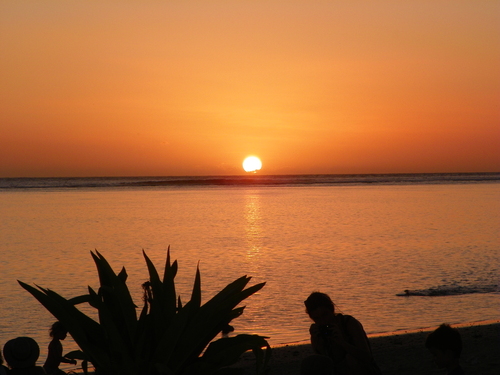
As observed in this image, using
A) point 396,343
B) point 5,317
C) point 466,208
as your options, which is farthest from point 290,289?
point 466,208

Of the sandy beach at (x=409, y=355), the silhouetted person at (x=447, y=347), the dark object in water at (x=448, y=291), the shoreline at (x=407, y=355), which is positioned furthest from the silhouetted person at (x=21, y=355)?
the dark object in water at (x=448, y=291)

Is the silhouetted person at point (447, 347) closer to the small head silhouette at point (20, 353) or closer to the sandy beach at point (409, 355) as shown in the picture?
the small head silhouette at point (20, 353)

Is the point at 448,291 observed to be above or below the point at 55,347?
below

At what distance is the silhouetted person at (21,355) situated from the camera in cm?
385

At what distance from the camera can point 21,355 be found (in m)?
3.85

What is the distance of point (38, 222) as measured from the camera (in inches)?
1098

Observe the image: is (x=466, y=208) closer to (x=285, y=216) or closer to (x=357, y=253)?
(x=285, y=216)

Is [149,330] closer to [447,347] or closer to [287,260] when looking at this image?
[447,347]

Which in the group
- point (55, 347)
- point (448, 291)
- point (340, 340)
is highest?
point (340, 340)

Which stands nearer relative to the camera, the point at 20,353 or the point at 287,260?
the point at 20,353

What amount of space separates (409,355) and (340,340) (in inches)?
178

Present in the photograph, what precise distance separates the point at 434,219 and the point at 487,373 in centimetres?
2181

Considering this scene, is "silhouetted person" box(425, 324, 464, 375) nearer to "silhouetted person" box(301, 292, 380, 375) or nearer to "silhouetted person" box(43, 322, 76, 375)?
"silhouetted person" box(301, 292, 380, 375)

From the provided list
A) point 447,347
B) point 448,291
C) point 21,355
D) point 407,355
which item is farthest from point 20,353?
point 448,291
